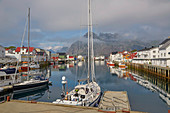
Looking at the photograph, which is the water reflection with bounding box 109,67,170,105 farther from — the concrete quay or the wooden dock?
the concrete quay

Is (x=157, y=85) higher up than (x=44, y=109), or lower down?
lower down

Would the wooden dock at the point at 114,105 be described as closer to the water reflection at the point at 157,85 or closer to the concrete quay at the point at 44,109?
the concrete quay at the point at 44,109

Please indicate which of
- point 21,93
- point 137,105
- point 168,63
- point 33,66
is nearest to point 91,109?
point 137,105

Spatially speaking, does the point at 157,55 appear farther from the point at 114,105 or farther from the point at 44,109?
the point at 44,109

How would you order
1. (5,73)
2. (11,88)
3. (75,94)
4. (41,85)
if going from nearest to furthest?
(75,94), (11,88), (5,73), (41,85)

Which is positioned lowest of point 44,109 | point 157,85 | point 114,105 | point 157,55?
point 157,85

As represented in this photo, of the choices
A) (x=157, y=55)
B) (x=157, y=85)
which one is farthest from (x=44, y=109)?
(x=157, y=55)

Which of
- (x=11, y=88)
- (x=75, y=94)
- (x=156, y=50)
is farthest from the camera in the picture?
(x=156, y=50)

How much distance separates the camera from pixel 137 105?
71.3ft

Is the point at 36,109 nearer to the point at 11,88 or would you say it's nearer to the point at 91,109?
the point at 91,109

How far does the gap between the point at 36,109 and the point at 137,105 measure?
55.4 ft

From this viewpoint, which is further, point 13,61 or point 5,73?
point 13,61

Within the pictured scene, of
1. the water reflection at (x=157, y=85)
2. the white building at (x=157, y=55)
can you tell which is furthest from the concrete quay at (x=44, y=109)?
the white building at (x=157, y=55)

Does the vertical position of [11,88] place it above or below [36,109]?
below
